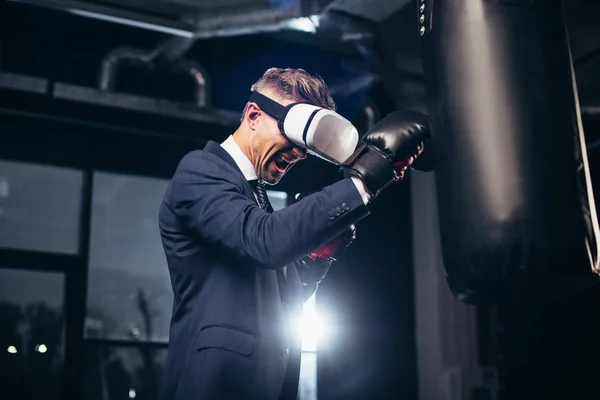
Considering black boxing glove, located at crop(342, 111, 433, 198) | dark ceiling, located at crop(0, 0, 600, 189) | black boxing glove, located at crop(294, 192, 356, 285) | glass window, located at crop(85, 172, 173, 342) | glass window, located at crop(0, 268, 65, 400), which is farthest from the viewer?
glass window, located at crop(85, 172, 173, 342)

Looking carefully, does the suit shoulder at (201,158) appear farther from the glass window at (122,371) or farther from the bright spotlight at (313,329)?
the bright spotlight at (313,329)

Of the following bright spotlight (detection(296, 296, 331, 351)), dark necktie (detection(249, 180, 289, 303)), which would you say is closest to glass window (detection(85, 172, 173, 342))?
bright spotlight (detection(296, 296, 331, 351))

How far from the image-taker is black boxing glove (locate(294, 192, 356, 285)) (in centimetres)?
220

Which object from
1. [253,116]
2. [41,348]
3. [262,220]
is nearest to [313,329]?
[41,348]

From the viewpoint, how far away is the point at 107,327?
14.2ft

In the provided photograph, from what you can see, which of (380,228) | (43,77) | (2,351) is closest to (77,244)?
(2,351)

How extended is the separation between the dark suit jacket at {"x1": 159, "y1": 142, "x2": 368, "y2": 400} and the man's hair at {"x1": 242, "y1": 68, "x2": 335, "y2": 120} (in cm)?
24

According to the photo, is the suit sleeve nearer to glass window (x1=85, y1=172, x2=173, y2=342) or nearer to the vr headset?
the vr headset

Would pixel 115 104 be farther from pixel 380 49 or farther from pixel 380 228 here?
pixel 380 228

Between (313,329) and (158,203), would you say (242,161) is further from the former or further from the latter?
(313,329)

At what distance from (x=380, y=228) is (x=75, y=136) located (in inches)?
83.9

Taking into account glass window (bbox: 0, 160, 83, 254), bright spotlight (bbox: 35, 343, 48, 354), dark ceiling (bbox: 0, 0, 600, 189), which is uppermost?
dark ceiling (bbox: 0, 0, 600, 189)

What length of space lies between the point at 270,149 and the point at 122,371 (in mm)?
2846

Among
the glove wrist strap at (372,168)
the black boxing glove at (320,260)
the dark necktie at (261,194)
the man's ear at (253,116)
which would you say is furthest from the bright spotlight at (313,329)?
the glove wrist strap at (372,168)
